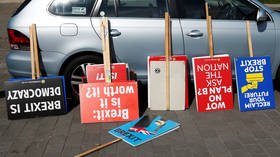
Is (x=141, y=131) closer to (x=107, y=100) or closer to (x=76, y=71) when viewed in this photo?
(x=107, y=100)

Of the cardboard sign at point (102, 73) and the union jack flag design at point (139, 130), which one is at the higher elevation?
the cardboard sign at point (102, 73)

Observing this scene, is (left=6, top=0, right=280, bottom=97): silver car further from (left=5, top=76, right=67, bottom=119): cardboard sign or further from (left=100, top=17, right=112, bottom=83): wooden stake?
(left=5, top=76, right=67, bottom=119): cardboard sign

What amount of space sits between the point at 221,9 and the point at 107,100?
2043 millimetres

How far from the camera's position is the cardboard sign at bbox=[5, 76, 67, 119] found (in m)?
4.94

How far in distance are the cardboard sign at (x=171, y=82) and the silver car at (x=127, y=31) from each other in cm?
23

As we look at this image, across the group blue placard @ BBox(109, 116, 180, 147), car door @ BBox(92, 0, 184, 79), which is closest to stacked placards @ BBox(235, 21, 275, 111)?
car door @ BBox(92, 0, 184, 79)

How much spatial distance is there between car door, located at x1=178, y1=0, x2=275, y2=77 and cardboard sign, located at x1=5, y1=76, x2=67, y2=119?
1.80 metres

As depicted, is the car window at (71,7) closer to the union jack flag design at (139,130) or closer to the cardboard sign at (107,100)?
the cardboard sign at (107,100)

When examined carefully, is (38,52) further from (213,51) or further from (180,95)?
(213,51)

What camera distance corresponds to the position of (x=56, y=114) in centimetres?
512

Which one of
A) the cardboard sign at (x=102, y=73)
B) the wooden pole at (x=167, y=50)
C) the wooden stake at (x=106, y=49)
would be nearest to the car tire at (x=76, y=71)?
the cardboard sign at (x=102, y=73)

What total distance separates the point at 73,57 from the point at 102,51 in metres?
0.40

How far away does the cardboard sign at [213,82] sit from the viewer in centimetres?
514

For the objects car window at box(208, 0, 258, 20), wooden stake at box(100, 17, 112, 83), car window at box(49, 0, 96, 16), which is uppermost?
car window at box(49, 0, 96, 16)
